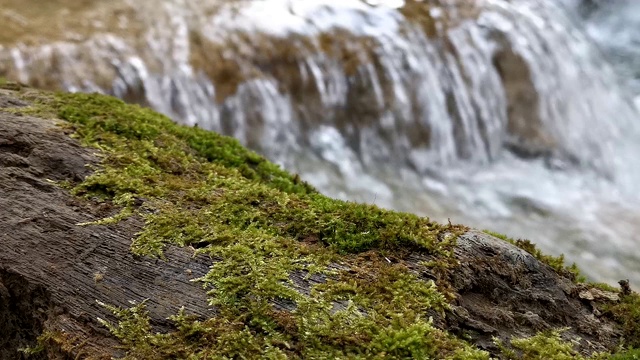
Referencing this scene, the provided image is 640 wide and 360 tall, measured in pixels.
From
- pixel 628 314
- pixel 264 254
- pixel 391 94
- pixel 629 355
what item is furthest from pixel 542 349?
pixel 391 94

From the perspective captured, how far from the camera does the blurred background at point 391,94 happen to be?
834cm

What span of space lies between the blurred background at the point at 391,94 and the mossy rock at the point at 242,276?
5325 mm

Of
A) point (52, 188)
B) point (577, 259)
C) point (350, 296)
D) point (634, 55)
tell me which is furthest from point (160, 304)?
point (634, 55)

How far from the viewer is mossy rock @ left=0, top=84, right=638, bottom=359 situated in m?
2.26

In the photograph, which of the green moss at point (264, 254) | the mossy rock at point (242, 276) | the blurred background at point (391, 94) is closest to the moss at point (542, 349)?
the mossy rock at point (242, 276)

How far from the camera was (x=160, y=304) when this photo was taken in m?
2.38

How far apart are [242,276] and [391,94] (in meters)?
7.67

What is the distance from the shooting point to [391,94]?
31.9 ft

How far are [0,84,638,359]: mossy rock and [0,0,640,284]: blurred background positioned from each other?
5325mm

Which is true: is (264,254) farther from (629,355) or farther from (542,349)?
(629,355)

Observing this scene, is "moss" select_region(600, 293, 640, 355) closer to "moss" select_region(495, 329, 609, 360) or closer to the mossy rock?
the mossy rock

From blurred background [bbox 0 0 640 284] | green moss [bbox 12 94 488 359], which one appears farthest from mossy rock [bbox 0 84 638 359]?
blurred background [bbox 0 0 640 284]

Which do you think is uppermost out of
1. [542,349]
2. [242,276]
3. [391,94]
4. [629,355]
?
[391,94]

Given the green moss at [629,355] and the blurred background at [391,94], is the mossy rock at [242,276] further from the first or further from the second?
the blurred background at [391,94]
